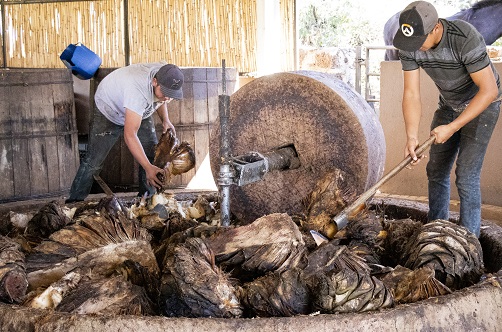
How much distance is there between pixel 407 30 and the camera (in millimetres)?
4102

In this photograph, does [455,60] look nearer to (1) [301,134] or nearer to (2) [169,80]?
(1) [301,134]

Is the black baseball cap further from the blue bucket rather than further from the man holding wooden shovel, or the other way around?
the blue bucket

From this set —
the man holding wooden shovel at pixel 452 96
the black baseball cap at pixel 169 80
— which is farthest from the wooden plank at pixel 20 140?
the man holding wooden shovel at pixel 452 96

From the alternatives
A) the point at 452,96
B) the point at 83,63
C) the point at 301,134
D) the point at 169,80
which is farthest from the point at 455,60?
the point at 83,63

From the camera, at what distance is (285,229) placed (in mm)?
3434

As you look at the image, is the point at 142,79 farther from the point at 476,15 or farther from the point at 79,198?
the point at 476,15

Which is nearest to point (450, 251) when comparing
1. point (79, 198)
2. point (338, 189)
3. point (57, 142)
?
point (338, 189)

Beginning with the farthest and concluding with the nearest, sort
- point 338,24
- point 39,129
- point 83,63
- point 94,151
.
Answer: point 338,24
point 83,63
point 39,129
point 94,151

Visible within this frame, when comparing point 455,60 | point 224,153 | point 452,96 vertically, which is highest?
point 455,60

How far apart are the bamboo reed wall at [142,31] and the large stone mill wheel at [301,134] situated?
5.31 meters

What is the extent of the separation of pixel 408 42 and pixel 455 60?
403 mm

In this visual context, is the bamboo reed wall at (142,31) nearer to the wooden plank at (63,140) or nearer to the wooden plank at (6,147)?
the wooden plank at (63,140)

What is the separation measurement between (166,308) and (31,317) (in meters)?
0.60

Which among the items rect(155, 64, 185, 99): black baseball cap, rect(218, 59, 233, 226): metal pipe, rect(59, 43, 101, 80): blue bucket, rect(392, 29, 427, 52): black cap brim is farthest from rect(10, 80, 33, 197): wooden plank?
rect(392, 29, 427, 52): black cap brim
